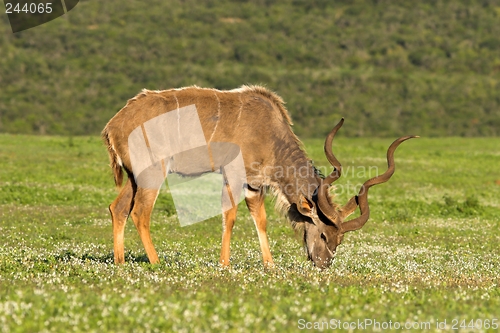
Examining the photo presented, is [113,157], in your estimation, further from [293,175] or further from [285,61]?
[285,61]

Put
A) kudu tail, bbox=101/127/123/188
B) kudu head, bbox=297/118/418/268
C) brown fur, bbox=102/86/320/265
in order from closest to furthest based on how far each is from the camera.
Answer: kudu head, bbox=297/118/418/268 → brown fur, bbox=102/86/320/265 → kudu tail, bbox=101/127/123/188

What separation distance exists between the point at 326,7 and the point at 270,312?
263ft

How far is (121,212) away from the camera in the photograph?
12.5m

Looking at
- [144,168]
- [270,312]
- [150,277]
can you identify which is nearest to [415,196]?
[144,168]

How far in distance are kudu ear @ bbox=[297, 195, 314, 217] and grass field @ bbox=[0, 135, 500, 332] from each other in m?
0.86

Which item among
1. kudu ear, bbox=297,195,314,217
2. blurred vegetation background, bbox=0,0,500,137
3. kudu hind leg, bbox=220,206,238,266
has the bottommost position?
blurred vegetation background, bbox=0,0,500,137

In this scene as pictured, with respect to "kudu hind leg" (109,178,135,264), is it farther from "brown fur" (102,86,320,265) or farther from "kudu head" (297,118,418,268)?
"kudu head" (297,118,418,268)

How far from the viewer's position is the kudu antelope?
1228 centimetres

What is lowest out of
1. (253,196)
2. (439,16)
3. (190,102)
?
(439,16)

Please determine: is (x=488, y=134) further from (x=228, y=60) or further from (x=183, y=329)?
(x=183, y=329)

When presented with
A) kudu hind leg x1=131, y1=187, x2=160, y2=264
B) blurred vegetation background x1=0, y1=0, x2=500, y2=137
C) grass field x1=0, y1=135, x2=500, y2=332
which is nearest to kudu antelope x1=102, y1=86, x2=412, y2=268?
kudu hind leg x1=131, y1=187, x2=160, y2=264

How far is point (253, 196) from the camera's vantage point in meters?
13.2

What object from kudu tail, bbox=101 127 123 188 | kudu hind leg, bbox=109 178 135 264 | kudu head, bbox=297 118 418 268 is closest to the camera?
kudu head, bbox=297 118 418 268

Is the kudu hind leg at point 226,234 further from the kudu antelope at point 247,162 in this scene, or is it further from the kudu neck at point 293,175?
the kudu neck at point 293,175
